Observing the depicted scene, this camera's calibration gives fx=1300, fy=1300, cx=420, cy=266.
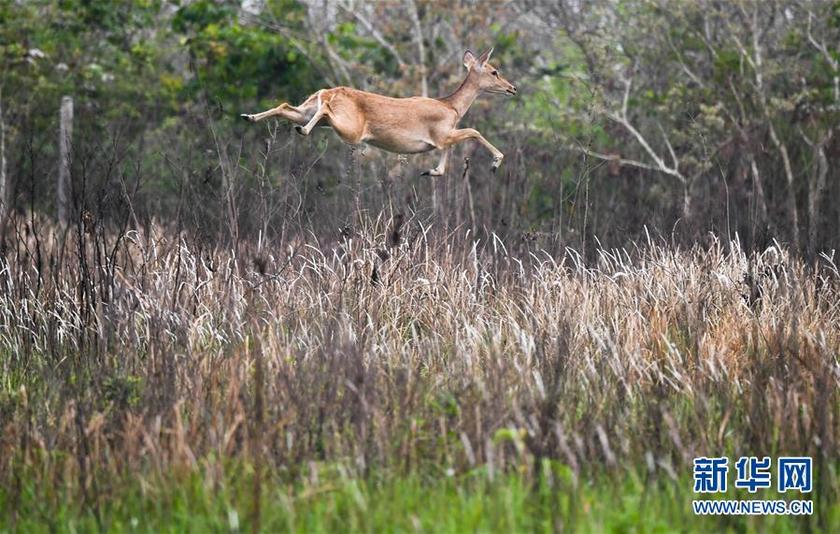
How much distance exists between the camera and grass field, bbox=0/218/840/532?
15.2ft

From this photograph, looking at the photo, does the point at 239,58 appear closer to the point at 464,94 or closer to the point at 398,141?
the point at 464,94

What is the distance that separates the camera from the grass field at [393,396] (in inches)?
183

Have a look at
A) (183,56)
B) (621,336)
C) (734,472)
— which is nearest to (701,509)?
(734,472)

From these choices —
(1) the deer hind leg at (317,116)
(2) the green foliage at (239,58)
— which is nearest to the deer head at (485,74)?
(1) the deer hind leg at (317,116)

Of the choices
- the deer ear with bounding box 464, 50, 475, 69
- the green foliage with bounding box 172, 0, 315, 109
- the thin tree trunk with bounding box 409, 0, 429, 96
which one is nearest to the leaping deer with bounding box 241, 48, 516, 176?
the deer ear with bounding box 464, 50, 475, 69

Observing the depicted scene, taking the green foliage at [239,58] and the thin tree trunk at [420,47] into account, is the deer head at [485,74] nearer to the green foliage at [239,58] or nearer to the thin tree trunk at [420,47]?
the thin tree trunk at [420,47]

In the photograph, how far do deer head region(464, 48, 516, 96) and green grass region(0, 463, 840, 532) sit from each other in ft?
21.7

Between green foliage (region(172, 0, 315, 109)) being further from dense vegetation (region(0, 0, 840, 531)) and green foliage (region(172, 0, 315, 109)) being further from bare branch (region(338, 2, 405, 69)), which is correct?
dense vegetation (region(0, 0, 840, 531))

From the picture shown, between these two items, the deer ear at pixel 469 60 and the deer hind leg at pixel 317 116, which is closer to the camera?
the deer hind leg at pixel 317 116

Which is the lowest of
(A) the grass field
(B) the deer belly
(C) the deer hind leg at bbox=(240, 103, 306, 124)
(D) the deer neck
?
(A) the grass field

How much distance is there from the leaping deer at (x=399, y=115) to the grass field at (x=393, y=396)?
158cm

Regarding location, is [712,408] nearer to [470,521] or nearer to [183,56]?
[470,521]

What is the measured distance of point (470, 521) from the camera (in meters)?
4.38

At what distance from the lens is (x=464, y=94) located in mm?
11016
